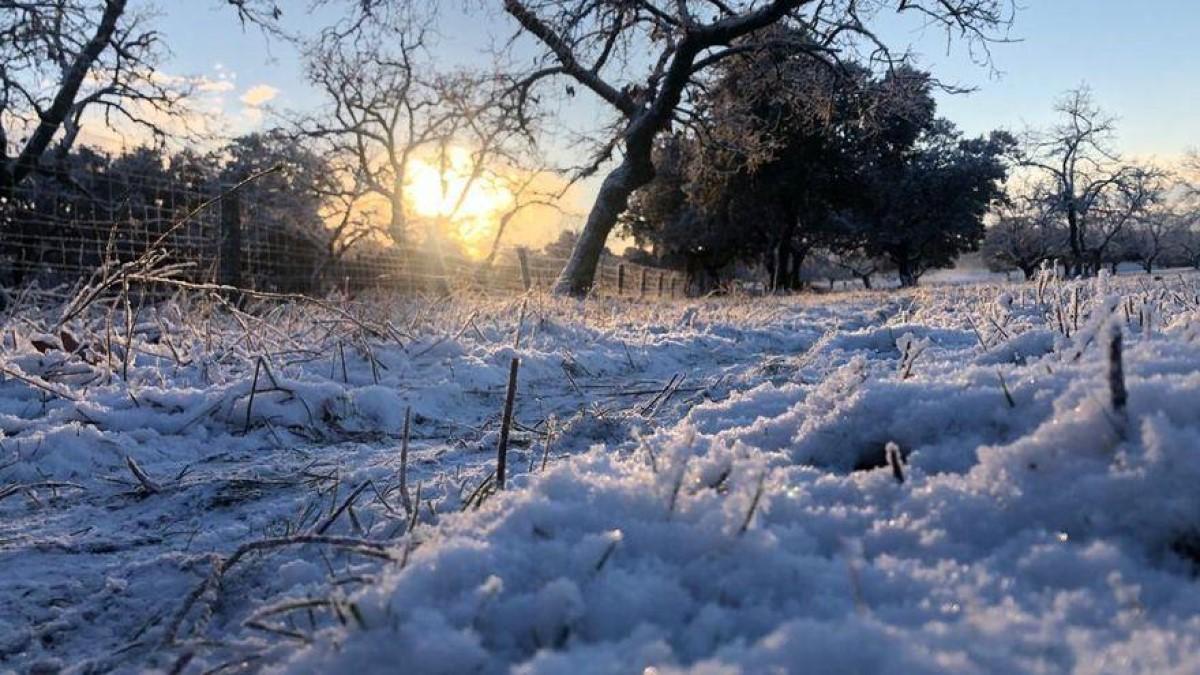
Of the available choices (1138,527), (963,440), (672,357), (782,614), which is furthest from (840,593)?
(672,357)

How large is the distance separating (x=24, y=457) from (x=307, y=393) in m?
0.95

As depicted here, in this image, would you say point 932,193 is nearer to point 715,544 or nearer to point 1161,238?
point 715,544

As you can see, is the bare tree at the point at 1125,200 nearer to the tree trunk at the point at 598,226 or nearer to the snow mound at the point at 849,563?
the tree trunk at the point at 598,226

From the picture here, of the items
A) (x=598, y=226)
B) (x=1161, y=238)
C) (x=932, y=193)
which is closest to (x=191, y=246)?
(x=598, y=226)

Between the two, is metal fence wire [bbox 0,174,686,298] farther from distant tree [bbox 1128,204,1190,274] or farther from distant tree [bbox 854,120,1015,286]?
distant tree [bbox 1128,204,1190,274]

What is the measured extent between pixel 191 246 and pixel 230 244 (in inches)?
112

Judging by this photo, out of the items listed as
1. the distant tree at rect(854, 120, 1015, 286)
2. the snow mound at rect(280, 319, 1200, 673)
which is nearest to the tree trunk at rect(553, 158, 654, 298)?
the snow mound at rect(280, 319, 1200, 673)

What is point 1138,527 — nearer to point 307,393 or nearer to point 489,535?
point 489,535

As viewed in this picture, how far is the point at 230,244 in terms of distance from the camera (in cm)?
916

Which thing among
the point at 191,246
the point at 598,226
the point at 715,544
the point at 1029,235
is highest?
the point at 1029,235

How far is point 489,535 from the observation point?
1052 mm

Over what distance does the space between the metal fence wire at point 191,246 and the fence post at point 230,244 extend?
12 mm

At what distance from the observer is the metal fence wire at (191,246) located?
6469 mm

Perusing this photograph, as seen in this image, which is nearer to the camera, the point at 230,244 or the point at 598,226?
the point at 230,244
